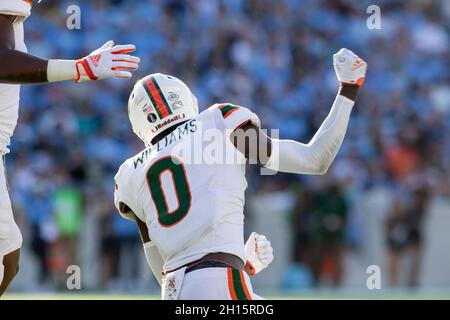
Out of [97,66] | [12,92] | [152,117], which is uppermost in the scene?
[97,66]

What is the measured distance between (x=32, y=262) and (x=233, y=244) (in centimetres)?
835

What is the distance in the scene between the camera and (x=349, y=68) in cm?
466

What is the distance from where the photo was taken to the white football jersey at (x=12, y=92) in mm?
4609

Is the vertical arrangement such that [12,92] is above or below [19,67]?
below

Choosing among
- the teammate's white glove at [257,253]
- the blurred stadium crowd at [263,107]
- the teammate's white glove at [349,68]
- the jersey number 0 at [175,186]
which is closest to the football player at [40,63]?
the jersey number 0 at [175,186]

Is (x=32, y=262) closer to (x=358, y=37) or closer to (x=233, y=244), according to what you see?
(x=358, y=37)

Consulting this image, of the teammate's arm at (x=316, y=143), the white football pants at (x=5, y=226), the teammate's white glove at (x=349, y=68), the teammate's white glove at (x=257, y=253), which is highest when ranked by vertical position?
the teammate's white glove at (x=349, y=68)

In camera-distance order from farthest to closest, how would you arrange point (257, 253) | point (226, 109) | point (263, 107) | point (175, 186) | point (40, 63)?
1. point (263, 107)
2. point (257, 253)
3. point (226, 109)
4. point (175, 186)
5. point (40, 63)

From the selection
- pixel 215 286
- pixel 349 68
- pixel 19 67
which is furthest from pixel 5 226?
pixel 349 68

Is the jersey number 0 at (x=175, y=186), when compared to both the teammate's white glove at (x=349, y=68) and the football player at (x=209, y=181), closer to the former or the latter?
the football player at (x=209, y=181)

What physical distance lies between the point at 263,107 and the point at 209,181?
29.5 feet

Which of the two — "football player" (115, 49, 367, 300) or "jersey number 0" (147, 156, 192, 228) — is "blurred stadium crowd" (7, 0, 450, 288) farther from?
"jersey number 0" (147, 156, 192, 228)

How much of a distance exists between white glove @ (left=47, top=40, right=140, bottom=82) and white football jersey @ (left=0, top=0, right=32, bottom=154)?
1.04 feet

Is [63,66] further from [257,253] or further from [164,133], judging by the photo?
[257,253]
